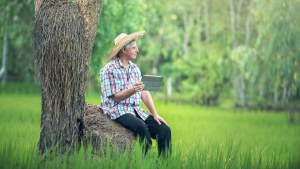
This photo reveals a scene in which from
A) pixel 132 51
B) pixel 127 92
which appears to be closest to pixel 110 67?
pixel 132 51

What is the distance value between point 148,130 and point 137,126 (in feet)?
0.91

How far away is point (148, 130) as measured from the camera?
773 centimetres

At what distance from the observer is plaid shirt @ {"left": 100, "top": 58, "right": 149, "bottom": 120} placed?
761cm

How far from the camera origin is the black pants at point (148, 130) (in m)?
7.50

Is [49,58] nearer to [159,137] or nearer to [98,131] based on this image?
[98,131]

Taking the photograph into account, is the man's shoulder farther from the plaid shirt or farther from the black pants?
the black pants

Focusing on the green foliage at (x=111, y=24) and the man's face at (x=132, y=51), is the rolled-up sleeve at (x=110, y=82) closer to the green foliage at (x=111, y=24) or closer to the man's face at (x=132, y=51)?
the man's face at (x=132, y=51)

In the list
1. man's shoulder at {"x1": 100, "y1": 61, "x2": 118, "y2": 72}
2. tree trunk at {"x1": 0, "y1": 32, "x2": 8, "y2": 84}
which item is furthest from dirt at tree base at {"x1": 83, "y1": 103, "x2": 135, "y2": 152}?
tree trunk at {"x1": 0, "y1": 32, "x2": 8, "y2": 84}

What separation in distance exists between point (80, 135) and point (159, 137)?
0.89 meters

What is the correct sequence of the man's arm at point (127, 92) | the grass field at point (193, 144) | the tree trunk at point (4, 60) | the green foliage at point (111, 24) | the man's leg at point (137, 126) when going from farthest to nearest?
the tree trunk at point (4, 60)
the green foliage at point (111, 24)
the man's leg at point (137, 126)
the man's arm at point (127, 92)
the grass field at point (193, 144)

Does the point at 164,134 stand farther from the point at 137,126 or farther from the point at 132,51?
the point at 132,51

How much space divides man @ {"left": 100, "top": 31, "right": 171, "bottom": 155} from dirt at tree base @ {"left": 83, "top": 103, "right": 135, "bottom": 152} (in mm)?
77

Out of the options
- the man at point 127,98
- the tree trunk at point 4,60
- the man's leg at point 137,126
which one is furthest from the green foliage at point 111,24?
the man's leg at point 137,126

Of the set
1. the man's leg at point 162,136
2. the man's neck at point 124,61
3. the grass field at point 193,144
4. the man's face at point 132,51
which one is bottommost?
the grass field at point 193,144
